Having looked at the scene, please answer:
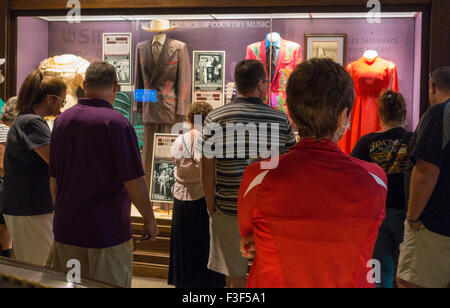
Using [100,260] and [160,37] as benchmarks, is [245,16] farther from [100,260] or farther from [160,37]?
[100,260]

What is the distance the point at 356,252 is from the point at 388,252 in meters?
2.03

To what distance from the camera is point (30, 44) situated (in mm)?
4688

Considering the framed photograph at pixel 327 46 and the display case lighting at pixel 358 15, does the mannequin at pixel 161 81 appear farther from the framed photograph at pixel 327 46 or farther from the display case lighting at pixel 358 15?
the display case lighting at pixel 358 15

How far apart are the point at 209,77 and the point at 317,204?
3432mm

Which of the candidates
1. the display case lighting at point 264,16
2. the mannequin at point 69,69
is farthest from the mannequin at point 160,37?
the mannequin at point 69,69

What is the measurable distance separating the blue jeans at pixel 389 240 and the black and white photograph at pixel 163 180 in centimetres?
202

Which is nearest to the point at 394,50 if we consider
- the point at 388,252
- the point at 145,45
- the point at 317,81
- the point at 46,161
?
the point at 388,252

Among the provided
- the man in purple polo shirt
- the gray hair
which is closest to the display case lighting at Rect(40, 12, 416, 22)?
the gray hair

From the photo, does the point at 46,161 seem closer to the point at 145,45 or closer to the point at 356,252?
the point at 356,252

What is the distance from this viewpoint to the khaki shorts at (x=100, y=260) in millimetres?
2062

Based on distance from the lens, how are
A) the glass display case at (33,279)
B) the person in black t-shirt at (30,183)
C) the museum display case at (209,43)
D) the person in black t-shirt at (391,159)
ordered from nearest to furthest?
the glass display case at (33,279), the person in black t-shirt at (30,183), the person in black t-shirt at (391,159), the museum display case at (209,43)

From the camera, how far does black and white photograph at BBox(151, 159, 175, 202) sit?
4.40 metres

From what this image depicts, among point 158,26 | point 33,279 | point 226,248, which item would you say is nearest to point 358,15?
point 158,26
